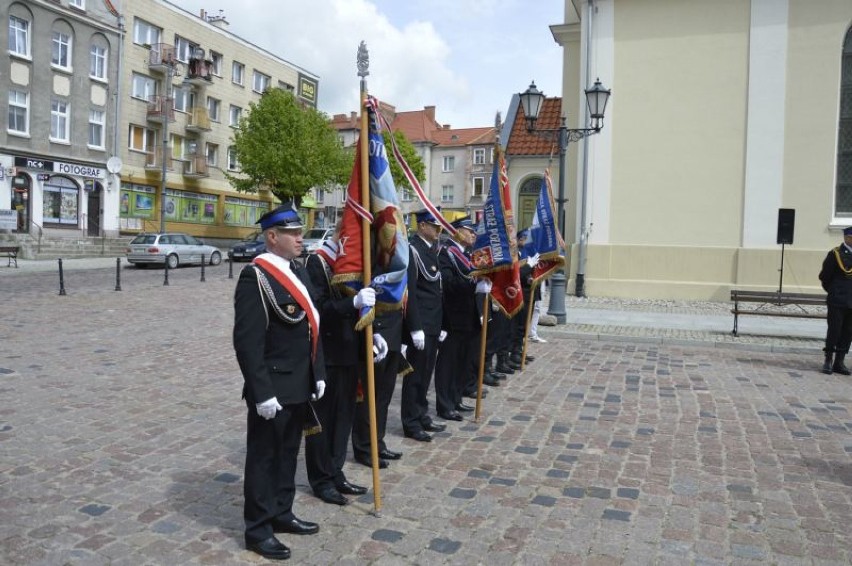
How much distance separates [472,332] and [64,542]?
435 cm

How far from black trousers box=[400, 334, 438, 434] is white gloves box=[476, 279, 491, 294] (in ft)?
2.94

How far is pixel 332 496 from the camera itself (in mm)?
4750

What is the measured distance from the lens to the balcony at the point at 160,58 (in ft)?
129

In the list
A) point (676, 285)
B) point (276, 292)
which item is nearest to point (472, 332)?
point (276, 292)

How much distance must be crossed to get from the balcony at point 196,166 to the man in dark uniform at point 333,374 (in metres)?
41.0

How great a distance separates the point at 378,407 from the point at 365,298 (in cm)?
135

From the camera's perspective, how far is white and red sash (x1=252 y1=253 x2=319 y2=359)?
3.89 metres

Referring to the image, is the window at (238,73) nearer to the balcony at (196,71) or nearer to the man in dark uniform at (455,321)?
the balcony at (196,71)

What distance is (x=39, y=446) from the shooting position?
572cm

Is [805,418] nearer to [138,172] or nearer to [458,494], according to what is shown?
[458,494]

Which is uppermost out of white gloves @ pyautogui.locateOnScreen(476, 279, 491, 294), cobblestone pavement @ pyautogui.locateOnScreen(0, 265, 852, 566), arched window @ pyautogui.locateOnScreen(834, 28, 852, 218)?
arched window @ pyautogui.locateOnScreen(834, 28, 852, 218)

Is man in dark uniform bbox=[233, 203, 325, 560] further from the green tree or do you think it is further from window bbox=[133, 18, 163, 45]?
window bbox=[133, 18, 163, 45]

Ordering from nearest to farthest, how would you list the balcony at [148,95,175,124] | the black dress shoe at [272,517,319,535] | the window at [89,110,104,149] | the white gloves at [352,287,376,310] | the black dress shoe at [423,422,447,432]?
the black dress shoe at [272,517,319,535] → the white gloves at [352,287,376,310] → the black dress shoe at [423,422,447,432] → the window at [89,110,104,149] → the balcony at [148,95,175,124]

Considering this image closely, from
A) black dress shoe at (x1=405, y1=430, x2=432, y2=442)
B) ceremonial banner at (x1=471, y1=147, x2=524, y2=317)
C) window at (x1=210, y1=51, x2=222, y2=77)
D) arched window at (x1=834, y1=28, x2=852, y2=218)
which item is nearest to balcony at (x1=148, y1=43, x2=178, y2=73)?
window at (x1=210, y1=51, x2=222, y2=77)
